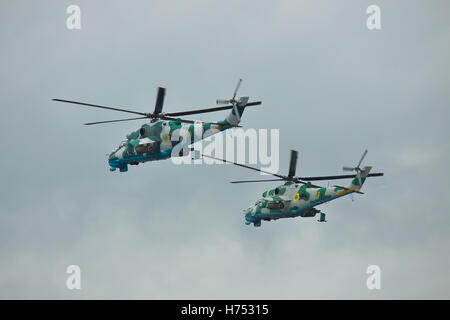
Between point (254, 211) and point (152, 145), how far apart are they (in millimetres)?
24841

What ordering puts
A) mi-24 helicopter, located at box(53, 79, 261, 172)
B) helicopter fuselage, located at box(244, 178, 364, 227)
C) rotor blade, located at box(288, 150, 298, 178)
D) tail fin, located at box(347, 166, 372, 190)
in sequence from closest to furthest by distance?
mi-24 helicopter, located at box(53, 79, 261, 172) < tail fin, located at box(347, 166, 372, 190) < helicopter fuselage, located at box(244, 178, 364, 227) < rotor blade, located at box(288, 150, 298, 178)

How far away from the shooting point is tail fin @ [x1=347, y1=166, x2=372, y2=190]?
116 metres

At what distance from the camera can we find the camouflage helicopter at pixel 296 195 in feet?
382

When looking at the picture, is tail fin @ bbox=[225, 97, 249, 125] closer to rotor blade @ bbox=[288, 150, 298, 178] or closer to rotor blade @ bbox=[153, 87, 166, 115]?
rotor blade @ bbox=[153, 87, 166, 115]

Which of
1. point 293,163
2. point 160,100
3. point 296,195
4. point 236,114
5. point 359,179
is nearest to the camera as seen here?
point 236,114

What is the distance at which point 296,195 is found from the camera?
121312mm

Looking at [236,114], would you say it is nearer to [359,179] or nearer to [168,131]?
[168,131]

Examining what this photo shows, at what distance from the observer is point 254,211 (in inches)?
5049

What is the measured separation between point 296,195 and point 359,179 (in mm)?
9915

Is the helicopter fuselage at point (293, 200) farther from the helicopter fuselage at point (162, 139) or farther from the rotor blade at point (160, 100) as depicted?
the rotor blade at point (160, 100)

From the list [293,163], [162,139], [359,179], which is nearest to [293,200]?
[293,163]

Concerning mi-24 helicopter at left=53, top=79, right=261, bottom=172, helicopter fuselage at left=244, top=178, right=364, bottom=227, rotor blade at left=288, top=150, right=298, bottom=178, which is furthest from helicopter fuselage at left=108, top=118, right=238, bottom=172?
rotor blade at left=288, top=150, right=298, bottom=178

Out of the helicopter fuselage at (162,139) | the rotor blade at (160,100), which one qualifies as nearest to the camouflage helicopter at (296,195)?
the helicopter fuselage at (162,139)
